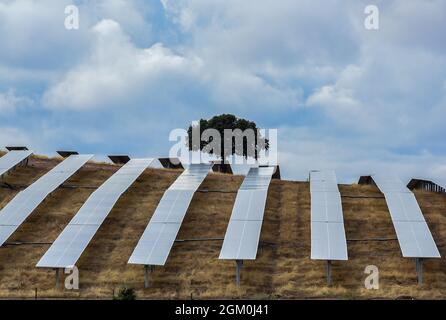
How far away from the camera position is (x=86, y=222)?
44.9m

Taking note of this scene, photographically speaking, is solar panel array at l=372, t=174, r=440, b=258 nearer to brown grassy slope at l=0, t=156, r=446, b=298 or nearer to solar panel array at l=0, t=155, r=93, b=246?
brown grassy slope at l=0, t=156, r=446, b=298

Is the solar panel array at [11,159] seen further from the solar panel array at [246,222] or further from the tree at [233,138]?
the tree at [233,138]

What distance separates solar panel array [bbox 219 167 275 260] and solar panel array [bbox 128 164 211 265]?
370 cm

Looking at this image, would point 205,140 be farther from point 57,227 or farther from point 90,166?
point 57,227

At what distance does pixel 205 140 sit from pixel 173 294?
171 ft

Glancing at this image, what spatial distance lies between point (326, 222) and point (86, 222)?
16.8 metres

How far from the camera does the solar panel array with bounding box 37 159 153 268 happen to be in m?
40.0

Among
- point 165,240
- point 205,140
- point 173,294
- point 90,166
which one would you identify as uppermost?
point 205,140

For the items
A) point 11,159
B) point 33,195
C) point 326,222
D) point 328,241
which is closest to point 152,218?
point 33,195

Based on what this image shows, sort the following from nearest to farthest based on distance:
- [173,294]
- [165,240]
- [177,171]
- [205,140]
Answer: [173,294], [165,240], [177,171], [205,140]

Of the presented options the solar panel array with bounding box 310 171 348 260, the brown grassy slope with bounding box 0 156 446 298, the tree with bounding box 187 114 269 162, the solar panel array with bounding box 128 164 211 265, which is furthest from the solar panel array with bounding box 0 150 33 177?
the tree with bounding box 187 114 269 162

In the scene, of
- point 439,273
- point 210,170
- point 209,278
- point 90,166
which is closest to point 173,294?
point 209,278

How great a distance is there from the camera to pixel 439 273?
39.8 m

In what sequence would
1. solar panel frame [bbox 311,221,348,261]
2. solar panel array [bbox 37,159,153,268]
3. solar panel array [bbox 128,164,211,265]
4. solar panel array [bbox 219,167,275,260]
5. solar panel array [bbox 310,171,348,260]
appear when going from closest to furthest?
1. solar panel frame [bbox 311,221,348,261]
2. solar panel array [bbox 310,171,348,260]
3. solar panel array [bbox 219,167,275,260]
4. solar panel array [bbox 128,164,211,265]
5. solar panel array [bbox 37,159,153,268]
